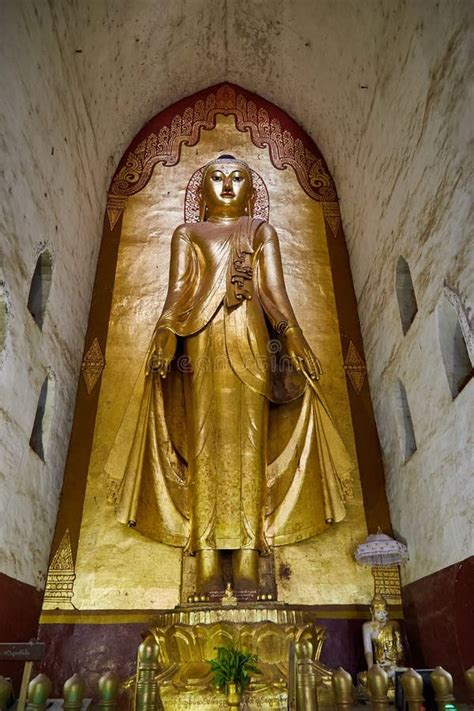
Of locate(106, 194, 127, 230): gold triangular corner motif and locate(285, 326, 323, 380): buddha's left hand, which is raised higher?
locate(106, 194, 127, 230): gold triangular corner motif

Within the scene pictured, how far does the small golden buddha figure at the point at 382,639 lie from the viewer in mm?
3570

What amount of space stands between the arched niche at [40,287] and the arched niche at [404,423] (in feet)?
8.08

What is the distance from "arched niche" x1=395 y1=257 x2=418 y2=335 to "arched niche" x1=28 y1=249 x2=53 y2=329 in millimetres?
2423

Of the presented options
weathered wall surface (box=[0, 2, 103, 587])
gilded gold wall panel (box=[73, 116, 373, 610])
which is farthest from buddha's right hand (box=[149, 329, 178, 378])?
weathered wall surface (box=[0, 2, 103, 587])

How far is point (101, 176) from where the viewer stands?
575cm

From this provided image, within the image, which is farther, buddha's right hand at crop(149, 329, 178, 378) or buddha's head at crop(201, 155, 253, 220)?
buddha's head at crop(201, 155, 253, 220)

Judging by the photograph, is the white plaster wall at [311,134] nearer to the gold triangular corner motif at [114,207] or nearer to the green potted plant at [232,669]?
the gold triangular corner motif at [114,207]

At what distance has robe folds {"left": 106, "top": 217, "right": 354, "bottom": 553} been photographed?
13.2 feet

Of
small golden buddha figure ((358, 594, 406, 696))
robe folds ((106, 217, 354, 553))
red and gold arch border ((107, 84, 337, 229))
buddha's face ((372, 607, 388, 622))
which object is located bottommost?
small golden buddha figure ((358, 594, 406, 696))

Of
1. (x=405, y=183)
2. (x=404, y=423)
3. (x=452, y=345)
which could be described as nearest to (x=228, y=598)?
(x=404, y=423)

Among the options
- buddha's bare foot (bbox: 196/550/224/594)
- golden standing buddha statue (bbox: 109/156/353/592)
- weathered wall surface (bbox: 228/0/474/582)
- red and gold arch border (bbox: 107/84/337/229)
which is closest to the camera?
weathered wall surface (bbox: 228/0/474/582)

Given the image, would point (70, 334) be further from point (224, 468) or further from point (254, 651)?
point (254, 651)

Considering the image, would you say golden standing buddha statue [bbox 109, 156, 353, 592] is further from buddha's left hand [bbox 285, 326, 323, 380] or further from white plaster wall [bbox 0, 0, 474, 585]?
white plaster wall [bbox 0, 0, 474, 585]

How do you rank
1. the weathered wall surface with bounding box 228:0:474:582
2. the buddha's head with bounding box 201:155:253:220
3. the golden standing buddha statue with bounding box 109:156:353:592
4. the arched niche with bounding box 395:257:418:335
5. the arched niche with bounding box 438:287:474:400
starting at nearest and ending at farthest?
the weathered wall surface with bounding box 228:0:474:582, the arched niche with bounding box 438:287:474:400, the golden standing buddha statue with bounding box 109:156:353:592, the arched niche with bounding box 395:257:418:335, the buddha's head with bounding box 201:155:253:220
